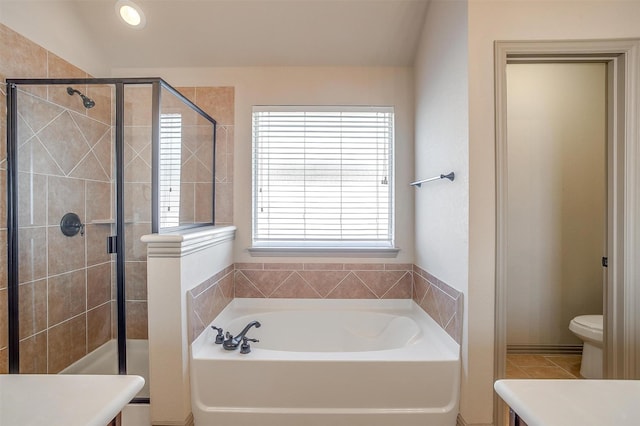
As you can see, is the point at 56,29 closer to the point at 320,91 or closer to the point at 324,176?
the point at 320,91

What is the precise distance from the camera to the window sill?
2271mm

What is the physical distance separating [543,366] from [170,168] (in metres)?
3.04

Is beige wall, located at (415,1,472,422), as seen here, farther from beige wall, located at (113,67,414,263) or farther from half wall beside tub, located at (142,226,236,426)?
half wall beside tub, located at (142,226,236,426)

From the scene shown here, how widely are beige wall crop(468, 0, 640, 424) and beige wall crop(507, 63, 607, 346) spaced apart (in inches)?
44.2

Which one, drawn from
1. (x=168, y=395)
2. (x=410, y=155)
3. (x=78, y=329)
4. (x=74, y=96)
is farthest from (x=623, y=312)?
(x=74, y=96)

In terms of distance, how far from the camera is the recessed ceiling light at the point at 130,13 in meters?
1.77

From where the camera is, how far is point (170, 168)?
173 centimetres

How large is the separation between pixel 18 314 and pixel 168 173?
3.45 feet

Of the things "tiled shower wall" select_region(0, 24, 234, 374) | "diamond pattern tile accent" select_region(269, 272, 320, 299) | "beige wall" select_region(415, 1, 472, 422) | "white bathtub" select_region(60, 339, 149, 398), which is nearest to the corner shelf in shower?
"tiled shower wall" select_region(0, 24, 234, 374)

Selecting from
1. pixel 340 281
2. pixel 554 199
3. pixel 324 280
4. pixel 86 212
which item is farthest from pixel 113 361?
pixel 554 199

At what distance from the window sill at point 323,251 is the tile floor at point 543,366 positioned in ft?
4.10

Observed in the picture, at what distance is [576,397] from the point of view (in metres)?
0.72

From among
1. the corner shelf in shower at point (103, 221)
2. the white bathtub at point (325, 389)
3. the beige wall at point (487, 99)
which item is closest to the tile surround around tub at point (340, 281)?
the white bathtub at point (325, 389)

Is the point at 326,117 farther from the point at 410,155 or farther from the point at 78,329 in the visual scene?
the point at 78,329
